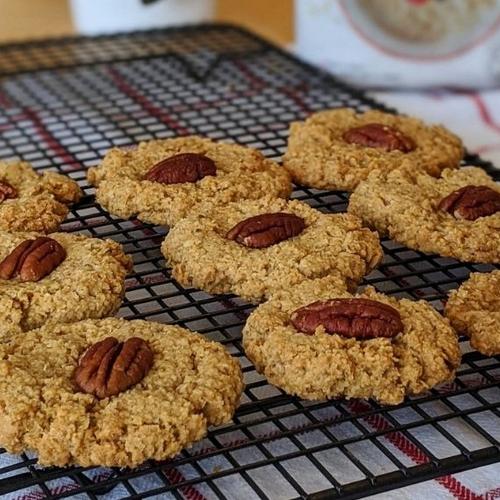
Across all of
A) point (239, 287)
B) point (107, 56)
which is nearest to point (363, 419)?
point (239, 287)

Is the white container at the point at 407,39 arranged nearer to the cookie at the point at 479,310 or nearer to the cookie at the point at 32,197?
the cookie at the point at 32,197

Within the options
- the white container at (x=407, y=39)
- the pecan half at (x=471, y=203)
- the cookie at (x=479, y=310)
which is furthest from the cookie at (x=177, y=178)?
the white container at (x=407, y=39)

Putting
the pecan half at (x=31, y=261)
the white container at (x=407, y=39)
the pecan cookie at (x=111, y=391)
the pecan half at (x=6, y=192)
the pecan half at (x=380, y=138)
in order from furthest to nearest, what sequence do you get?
the white container at (x=407, y=39) → the pecan half at (x=380, y=138) → the pecan half at (x=6, y=192) → the pecan half at (x=31, y=261) → the pecan cookie at (x=111, y=391)

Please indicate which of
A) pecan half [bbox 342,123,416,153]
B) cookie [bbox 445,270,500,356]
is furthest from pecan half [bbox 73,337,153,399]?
pecan half [bbox 342,123,416,153]

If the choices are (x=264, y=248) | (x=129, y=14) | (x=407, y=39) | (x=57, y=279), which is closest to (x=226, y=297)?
(x=264, y=248)

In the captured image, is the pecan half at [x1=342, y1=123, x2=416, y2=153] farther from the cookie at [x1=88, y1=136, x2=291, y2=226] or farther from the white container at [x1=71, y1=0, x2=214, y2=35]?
the white container at [x1=71, y1=0, x2=214, y2=35]

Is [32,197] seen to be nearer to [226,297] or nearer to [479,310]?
[226,297]

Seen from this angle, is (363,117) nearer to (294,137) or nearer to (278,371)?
(294,137)
